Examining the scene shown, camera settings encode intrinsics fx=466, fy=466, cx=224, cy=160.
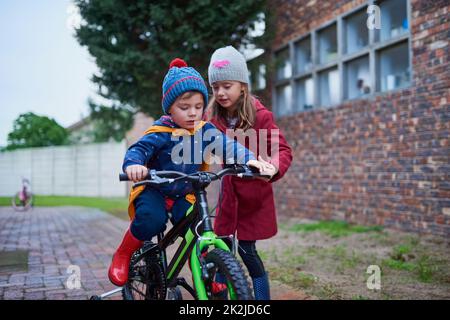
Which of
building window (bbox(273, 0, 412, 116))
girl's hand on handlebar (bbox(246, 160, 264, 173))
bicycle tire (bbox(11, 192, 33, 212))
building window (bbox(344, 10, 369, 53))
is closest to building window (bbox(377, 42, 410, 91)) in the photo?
building window (bbox(273, 0, 412, 116))

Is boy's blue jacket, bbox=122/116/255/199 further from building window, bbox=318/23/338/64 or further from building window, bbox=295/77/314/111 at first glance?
building window, bbox=295/77/314/111

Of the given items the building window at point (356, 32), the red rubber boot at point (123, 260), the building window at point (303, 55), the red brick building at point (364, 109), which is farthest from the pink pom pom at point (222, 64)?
the building window at point (303, 55)

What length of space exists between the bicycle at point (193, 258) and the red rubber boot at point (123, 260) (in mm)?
53

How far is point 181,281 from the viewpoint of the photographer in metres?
2.21

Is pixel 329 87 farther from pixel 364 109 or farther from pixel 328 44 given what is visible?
pixel 364 109

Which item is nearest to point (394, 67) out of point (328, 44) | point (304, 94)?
point (328, 44)

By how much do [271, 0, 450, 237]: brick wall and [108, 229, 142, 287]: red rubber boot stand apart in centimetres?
375

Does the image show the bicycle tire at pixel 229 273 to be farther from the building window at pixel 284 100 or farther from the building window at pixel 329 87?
the building window at pixel 284 100

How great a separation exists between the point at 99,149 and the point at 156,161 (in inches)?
586

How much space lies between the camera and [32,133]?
61.8 ft

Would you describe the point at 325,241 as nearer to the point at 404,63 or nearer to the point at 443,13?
the point at 404,63

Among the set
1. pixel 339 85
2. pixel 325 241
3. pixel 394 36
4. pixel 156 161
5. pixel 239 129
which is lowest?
pixel 325 241

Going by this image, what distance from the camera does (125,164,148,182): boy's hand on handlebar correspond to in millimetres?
1793
